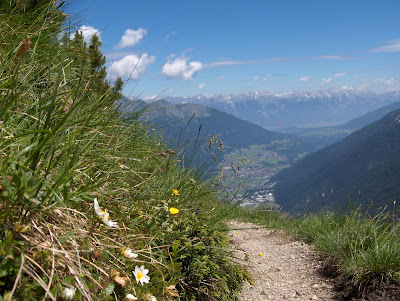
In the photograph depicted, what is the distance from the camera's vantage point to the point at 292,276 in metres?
4.73

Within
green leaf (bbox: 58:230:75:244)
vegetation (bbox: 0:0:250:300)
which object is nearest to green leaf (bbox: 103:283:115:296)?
vegetation (bbox: 0:0:250:300)

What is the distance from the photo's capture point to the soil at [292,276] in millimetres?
3740

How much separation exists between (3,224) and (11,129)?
0.87 m

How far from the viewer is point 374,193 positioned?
11994 cm

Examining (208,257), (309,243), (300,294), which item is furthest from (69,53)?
(309,243)

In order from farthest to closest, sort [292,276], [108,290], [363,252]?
[292,276] < [363,252] < [108,290]

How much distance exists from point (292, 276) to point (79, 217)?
3689 mm

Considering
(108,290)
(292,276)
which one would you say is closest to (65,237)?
(108,290)

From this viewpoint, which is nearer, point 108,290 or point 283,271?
point 108,290

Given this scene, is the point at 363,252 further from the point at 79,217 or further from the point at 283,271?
the point at 79,217

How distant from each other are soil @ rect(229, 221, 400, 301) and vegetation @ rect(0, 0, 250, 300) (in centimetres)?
54

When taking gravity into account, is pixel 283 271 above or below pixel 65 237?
below

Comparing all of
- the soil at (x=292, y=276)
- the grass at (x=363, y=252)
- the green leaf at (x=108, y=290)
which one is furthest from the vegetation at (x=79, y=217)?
the grass at (x=363, y=252)

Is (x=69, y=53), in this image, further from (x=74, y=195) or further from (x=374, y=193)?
(x=374, y=193)
